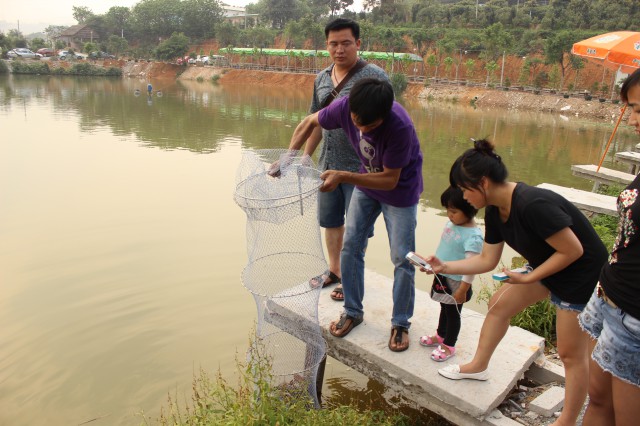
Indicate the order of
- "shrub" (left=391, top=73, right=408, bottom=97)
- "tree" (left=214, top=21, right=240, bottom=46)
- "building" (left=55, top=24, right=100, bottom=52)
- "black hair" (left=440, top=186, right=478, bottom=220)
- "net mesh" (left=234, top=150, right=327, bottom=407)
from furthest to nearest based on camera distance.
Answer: "building" (left=55, top=24, right=100, bottom=52), "tree" (left=214, top=21, right=240, bottom=46), "shrub" (left=391, top=73, right=408, bottom=97), "net mesh" (left=234, top=150, right=327, bottom=407), "black hair" (left=440, top=186, right=478, bottom=220)

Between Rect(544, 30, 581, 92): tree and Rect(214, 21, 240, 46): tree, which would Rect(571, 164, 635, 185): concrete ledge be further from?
Rect(214, 21, 240, 46): tree

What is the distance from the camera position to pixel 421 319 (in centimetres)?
322

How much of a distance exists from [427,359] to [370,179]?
108cm

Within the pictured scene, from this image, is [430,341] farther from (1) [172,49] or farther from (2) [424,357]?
(1) [172,49]

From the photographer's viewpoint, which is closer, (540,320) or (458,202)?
(458,202)

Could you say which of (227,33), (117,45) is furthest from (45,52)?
(227,33)

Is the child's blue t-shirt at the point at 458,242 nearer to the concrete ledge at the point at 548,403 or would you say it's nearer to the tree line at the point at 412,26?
the concrete ledge at the point at 548,403

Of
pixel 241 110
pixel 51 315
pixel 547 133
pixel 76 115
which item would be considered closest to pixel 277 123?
pixel 241 110

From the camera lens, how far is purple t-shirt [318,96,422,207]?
248cm

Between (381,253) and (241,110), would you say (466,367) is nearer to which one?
(381,253)

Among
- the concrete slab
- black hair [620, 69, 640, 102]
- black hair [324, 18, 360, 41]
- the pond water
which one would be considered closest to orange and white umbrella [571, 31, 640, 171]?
the pond water

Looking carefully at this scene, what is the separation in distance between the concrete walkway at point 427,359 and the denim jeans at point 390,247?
196 mm

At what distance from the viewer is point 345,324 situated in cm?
305

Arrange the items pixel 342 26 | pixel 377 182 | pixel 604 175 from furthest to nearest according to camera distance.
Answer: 1. pixel 604 175
2. pixel 342 26
3. pixel 377 182
